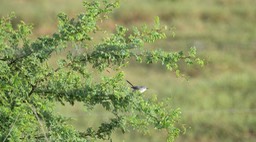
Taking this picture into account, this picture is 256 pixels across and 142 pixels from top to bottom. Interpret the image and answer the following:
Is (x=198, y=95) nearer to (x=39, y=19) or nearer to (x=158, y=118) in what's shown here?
(x=39, y=19)

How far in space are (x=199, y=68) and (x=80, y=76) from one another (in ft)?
50.9

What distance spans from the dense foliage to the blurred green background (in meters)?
7.90

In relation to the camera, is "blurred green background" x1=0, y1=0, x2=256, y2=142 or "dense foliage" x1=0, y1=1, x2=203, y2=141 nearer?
"dense foliage" x1=0, y1=1, x2=203, y2=141

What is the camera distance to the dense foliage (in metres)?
6.54

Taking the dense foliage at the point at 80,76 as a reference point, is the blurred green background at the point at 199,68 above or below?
above

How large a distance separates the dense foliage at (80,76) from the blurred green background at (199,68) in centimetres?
790

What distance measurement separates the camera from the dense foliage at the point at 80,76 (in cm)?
654

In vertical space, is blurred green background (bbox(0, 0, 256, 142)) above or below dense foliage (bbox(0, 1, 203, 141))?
above

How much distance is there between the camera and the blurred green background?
17.7 metres

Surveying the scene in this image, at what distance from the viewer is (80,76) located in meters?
6.93

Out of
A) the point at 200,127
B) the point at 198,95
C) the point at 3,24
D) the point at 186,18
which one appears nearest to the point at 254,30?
the point at 186,18

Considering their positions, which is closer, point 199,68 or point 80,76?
point 80,76

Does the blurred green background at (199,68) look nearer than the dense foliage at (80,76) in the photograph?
No

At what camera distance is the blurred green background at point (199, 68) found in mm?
17672
